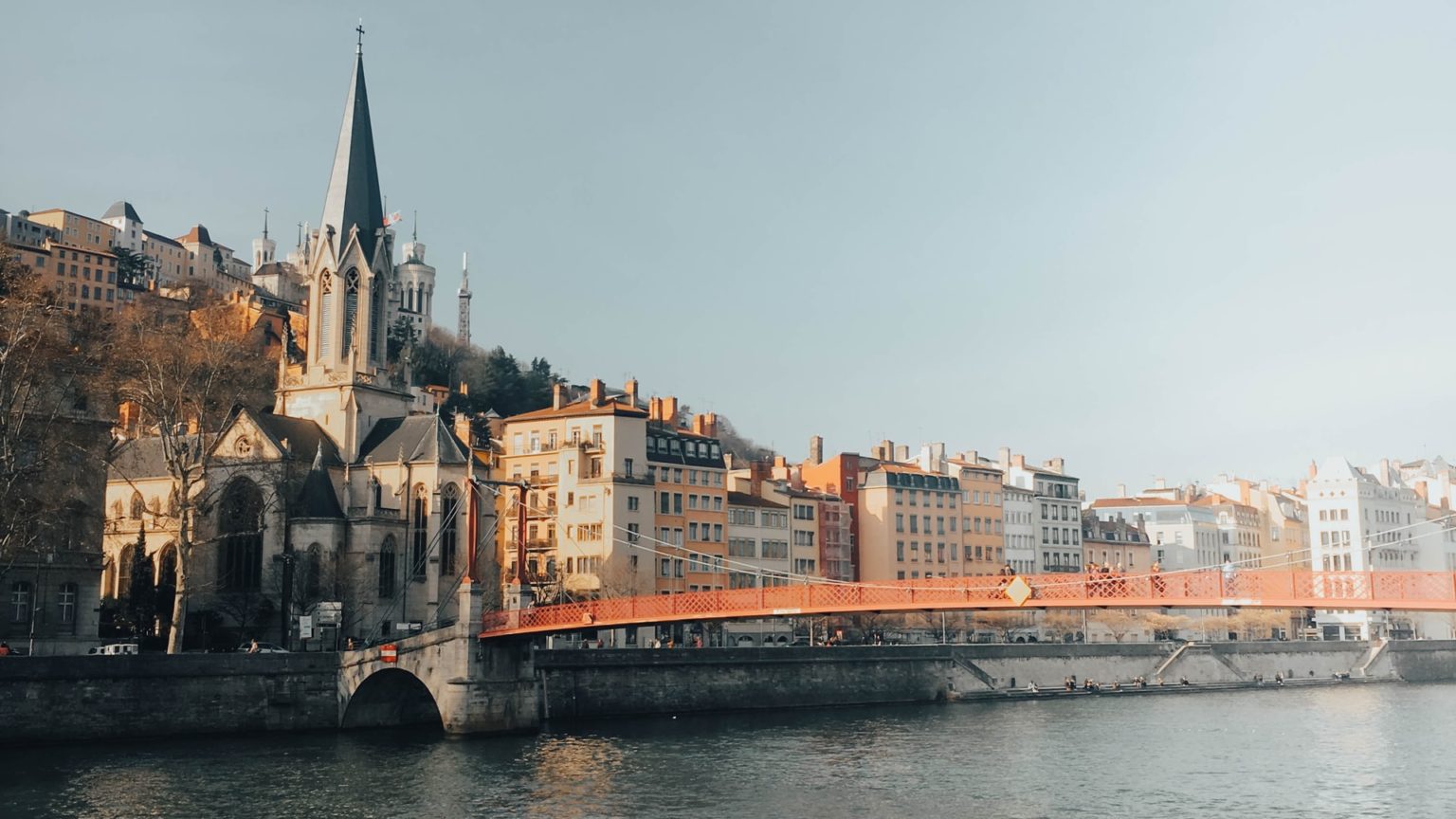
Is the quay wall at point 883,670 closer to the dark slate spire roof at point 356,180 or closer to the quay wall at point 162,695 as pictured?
the quay wall at point 162,695

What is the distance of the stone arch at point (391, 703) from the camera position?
5288 cm

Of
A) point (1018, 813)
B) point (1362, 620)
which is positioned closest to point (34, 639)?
point (1018, 813)

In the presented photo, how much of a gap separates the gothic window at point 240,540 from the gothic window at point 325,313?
9166 mm

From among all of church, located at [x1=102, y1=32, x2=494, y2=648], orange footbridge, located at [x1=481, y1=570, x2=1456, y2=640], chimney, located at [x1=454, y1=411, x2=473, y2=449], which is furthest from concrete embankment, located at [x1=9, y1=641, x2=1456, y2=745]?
chimney, located at [x1=454, y1=411, x2=473, y2=449]

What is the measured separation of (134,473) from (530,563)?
19.6 m

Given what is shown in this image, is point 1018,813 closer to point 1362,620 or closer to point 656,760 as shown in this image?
point 656,760

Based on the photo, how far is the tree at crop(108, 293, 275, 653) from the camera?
5222cm

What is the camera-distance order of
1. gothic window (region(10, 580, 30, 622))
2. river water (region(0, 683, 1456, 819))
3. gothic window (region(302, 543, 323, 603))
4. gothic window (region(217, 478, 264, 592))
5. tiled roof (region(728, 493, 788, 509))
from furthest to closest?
tiled roof (region(728, 493, 788, 509)) < gothic window (region(217, 478, 264, 592)) < gothic window (region(302, 543, 323, 603)) < gothic window (region(10, 580, 30, 622)) < river water (region(0, 683, 1456, 819))

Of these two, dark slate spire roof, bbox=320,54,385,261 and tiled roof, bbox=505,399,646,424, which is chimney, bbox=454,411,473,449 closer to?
tiled roof, bbox=505,399,646,424

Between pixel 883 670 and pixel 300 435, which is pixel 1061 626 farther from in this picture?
pixel 300 435

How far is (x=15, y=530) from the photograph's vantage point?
45.5m

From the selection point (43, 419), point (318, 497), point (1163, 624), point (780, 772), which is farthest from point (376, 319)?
point (1163, 624)

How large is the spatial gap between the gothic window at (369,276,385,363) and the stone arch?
23.7 m

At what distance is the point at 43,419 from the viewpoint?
4925 centimetres
